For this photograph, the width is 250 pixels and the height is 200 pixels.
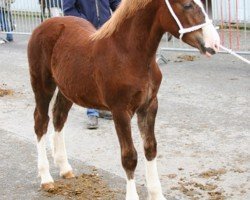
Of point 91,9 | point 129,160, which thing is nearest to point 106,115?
point 91,9

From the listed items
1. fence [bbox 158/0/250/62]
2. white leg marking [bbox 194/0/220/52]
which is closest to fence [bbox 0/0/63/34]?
fence [bbox 158/0/250/62]

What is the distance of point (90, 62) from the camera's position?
14.0 ft

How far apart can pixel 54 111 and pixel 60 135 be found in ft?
0.81

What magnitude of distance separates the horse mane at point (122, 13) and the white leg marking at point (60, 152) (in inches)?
51.7

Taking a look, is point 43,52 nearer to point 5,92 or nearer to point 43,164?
point 43,164

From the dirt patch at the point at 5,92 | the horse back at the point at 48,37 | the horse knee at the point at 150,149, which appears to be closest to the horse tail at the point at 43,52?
the horse back at the point at 48,37

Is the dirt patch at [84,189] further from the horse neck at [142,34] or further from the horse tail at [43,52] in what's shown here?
the horse neck at [142,34]

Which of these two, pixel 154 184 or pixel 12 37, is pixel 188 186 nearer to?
pixel 154 184

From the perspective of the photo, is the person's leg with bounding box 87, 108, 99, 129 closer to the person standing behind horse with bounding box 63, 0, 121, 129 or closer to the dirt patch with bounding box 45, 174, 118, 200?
the person standing behind horse with bounding box 63, 0, 121, 129

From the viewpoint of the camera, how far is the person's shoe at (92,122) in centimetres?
668

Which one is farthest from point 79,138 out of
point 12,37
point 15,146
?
point 12,37

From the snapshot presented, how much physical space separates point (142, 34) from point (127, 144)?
85 cm

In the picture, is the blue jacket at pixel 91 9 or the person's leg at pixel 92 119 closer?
the blue jacket at pixel 91 9

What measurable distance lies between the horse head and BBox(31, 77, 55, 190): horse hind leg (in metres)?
1.68
